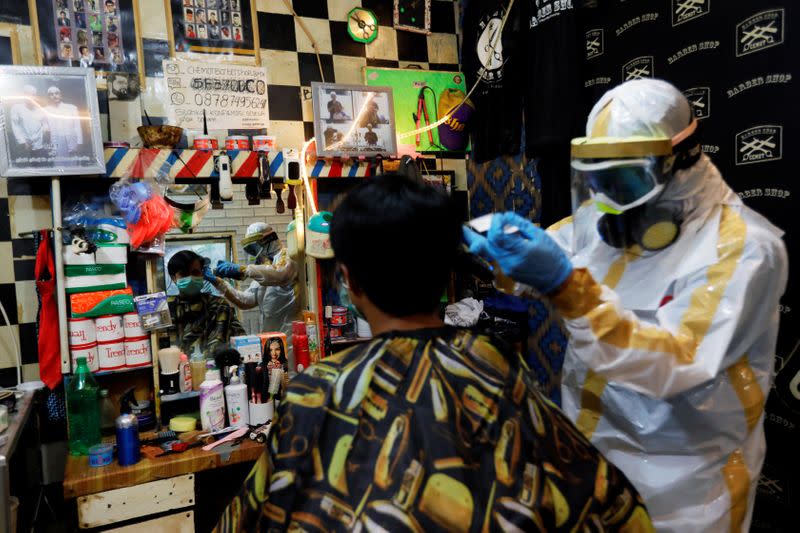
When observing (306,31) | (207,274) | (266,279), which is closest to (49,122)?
(207,274)

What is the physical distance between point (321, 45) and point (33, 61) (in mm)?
1222

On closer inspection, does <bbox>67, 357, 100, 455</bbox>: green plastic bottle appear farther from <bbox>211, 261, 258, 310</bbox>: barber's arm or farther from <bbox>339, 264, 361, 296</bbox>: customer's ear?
<bbox>339, 264, 361, 296</bbox>: customer's ear

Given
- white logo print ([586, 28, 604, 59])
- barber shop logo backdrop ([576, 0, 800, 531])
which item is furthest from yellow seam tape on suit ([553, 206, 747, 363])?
white logo print ([586, 28, 604, 59])

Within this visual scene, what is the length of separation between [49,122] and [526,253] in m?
1.89

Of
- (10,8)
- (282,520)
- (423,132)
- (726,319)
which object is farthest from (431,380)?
(10,8)

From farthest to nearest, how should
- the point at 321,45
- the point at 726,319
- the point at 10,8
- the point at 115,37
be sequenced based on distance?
1. the point at 321,45
2. the point at 115,37
3. the point at 10,8
4. the point at 726,319

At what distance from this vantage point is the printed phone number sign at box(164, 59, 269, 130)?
2387mm

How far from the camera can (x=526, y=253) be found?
1083mm

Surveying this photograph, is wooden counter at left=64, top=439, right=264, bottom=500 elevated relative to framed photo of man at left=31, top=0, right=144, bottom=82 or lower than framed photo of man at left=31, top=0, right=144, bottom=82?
lower

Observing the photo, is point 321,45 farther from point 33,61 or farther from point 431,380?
point 431,380

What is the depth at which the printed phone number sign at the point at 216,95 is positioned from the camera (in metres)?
2.39

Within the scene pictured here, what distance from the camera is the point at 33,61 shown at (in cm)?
217

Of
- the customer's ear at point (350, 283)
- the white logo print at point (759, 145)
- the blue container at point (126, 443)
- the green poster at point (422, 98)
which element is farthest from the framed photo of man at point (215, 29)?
the white logo print at point (759, 145)

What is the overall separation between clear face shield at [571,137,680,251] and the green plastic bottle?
1.89 meters
